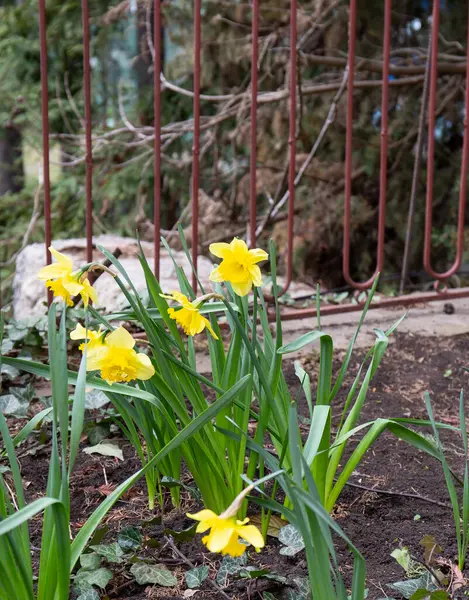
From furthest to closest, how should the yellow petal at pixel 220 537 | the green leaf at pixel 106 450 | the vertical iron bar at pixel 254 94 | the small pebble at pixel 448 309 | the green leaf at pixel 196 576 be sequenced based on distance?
the small pebble at pixel 448 309 → the vertical iron bar at pixel 254 94 → the green leaf at pixel 106 450 → the green leaf at pixel 196 576 → the yellow petal at pixel 220 537

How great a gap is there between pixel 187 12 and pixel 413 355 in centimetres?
427

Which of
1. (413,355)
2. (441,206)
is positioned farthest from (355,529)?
(441,206)

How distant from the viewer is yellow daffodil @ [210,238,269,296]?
1387 mm

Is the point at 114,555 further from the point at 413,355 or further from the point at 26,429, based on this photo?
the point at 413,355

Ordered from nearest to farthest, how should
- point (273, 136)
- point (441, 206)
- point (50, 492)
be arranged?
1. point (50, 492)
2. point (273, 136)
3. point (441, 206)

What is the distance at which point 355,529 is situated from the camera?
1586 mm

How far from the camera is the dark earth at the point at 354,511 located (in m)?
1.40

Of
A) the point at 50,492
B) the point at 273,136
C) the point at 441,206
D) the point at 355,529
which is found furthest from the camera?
the point at 441,206

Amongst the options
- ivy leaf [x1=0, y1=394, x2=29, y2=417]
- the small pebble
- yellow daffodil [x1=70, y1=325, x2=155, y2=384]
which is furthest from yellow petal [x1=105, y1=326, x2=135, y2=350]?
the small pebble

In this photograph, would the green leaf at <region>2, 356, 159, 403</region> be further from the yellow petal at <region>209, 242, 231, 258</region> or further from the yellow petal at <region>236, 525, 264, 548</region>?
the yellow petal at <region>236, 525, 264, 548</region>

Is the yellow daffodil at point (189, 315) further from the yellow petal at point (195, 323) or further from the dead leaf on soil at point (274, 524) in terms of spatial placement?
the dead leaf on soil at point (274, 524)

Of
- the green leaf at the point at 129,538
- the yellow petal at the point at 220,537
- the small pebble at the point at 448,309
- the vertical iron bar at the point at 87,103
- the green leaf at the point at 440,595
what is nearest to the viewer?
the yellow petal at the point at 220,537

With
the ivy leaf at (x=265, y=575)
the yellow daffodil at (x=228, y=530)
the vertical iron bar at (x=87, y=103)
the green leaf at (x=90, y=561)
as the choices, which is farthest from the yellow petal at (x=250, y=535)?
the vertical iron bar at (x=87, y=103)

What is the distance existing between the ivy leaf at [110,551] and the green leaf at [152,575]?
34 millimetres
